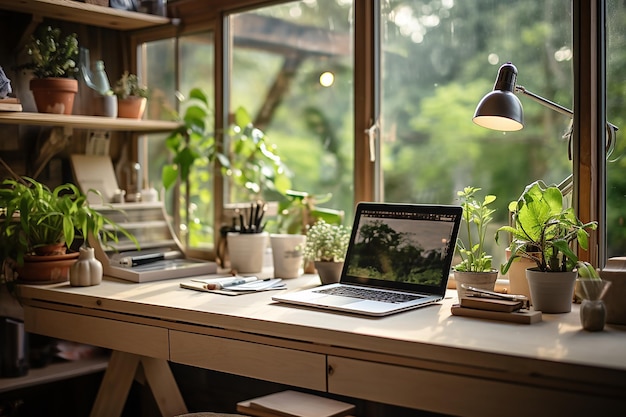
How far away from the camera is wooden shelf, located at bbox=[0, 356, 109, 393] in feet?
8.36

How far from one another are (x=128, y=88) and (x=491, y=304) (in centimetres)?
177

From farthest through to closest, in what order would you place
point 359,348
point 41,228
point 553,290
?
point 41,228, point 553,290, point 359,348

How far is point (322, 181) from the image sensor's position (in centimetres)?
359

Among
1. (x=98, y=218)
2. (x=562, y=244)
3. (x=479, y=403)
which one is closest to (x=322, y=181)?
(x=98, y=218)

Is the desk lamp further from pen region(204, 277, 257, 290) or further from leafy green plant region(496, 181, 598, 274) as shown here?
pen region(204, 277, 257, 290)

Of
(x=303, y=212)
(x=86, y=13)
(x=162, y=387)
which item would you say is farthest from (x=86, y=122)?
(x=162, y=387)

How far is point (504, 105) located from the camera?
79.9 inches

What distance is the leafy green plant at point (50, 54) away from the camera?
269cm

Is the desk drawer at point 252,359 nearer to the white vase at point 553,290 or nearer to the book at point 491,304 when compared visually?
the book at point 491,304

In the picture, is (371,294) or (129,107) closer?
(371,294)

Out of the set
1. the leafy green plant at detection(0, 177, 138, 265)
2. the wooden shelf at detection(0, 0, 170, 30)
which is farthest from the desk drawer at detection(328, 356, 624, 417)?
the wooden shelf at detection(0, 0, 170, 30)

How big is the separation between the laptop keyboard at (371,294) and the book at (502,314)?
0.19 meters

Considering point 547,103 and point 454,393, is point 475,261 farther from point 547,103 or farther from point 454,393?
point 454,393

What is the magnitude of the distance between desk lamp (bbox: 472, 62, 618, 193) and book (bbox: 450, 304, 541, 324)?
507 mm
